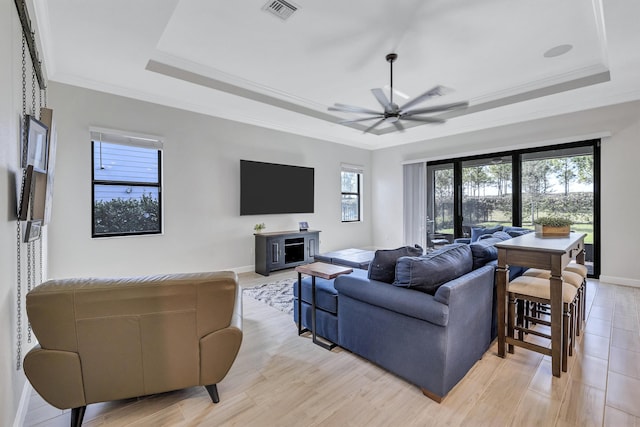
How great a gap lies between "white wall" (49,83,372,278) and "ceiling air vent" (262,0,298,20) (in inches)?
97.9

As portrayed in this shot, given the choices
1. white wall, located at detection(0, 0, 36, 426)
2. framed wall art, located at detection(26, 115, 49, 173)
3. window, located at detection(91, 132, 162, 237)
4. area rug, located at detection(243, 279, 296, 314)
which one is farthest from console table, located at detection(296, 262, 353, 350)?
window, located at detection(91, 132, 162, 237)

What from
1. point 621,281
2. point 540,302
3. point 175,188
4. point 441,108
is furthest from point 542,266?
point 175,188

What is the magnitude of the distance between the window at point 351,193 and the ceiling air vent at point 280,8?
4420 mm

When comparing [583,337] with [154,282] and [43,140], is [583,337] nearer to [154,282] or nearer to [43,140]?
[154,282]

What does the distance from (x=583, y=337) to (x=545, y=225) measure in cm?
104

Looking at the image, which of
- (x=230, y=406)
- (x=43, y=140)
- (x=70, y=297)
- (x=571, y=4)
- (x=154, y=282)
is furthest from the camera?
(x=571, y=4)

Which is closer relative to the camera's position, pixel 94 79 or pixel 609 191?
pixel 94 79

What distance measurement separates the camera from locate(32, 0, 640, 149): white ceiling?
2.59 meters

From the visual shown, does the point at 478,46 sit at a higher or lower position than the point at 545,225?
higher

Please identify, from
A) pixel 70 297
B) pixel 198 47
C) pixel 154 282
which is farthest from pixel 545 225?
pixel 198 47

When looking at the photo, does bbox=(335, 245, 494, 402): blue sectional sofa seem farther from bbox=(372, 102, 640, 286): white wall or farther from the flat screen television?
bbox=(372, 102, 640, 286): white wall

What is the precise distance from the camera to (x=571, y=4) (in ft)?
8.45

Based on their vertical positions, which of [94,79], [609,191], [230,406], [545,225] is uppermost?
[94,79]

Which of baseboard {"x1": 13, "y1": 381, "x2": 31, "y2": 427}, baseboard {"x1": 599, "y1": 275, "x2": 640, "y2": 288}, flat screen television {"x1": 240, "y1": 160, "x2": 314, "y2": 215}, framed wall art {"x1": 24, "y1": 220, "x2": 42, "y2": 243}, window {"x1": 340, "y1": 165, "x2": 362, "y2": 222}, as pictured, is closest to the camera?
baseboard {"x1": 13, "y1": 381, "x2": 31, "y2": 427}
